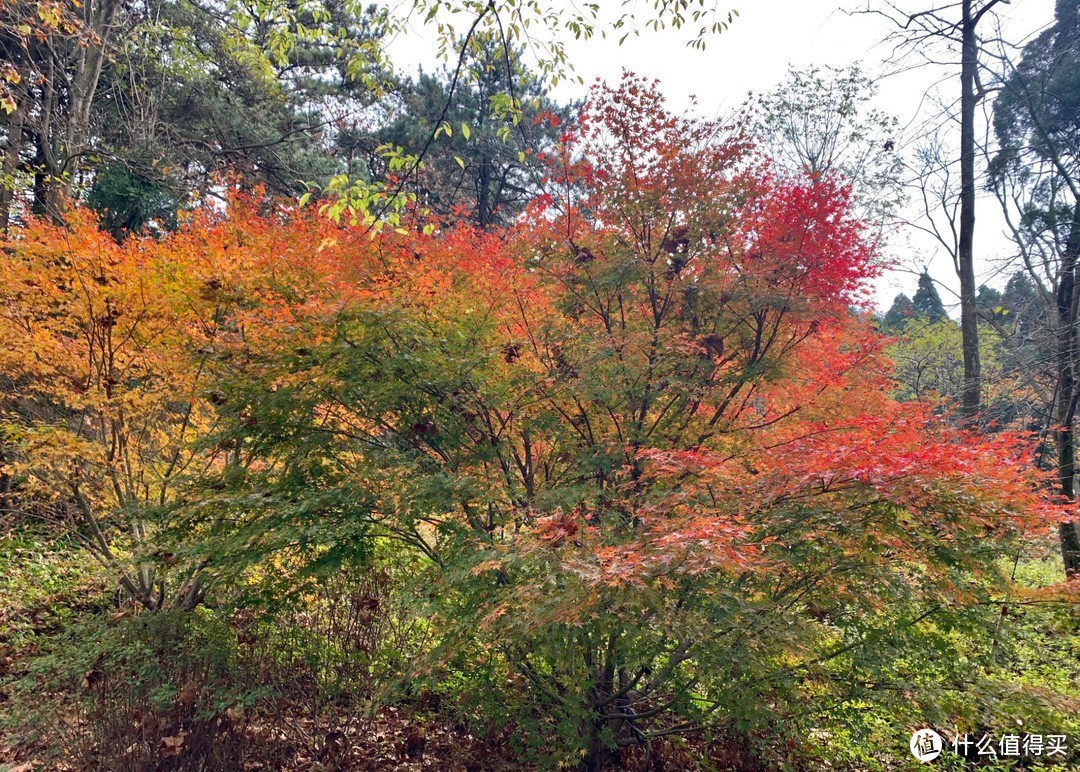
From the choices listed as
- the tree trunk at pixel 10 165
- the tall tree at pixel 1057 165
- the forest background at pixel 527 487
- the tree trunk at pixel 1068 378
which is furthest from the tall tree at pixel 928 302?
the tree trunk at pixel 10 165

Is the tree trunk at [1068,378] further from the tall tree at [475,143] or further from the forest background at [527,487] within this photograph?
the tall tree at [475,143]

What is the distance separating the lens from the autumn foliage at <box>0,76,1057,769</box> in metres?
2.93

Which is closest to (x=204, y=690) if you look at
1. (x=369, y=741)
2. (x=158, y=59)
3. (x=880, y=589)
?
(x=369, y=741)

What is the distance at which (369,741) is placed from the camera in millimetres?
4504

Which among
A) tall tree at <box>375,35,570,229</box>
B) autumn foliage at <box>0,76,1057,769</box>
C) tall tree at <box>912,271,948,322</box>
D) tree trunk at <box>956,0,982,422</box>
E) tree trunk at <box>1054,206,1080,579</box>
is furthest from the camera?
tall tree at <box>912,271,948,322</box>

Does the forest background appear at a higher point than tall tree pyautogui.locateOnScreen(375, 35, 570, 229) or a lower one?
lower

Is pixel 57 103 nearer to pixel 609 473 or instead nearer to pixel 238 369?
pixel 238 369

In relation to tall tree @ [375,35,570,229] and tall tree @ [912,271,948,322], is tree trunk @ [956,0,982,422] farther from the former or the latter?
tall tree @ [912,271,948,322]

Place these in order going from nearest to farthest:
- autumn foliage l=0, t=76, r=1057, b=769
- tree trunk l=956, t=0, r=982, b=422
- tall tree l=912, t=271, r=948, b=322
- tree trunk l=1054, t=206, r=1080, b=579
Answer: autumn foliage l=0, t=76, r=1057, b=769 → tree trunk l=1054, t=206, r=1080, b=579 → tree trunk l=956, t=0, r=982, b=422 → tall tree l=912, t=271, r=948, b=322

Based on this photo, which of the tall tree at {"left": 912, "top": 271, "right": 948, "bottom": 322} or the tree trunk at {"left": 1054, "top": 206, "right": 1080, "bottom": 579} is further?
the tall tree at {"left": 912, "top": 271, "right": 948, "bottom": 322}

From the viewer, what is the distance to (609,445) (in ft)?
12.5

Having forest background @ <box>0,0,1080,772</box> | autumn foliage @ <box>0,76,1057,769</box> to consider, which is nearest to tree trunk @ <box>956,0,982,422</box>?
forest background @ <box>0,0,1080,772</box>

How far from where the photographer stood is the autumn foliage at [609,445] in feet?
9.60

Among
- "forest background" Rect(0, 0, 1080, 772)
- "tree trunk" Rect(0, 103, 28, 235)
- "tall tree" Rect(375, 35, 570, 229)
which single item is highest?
"tall tree" Rect(375, 35, 570, 229)
